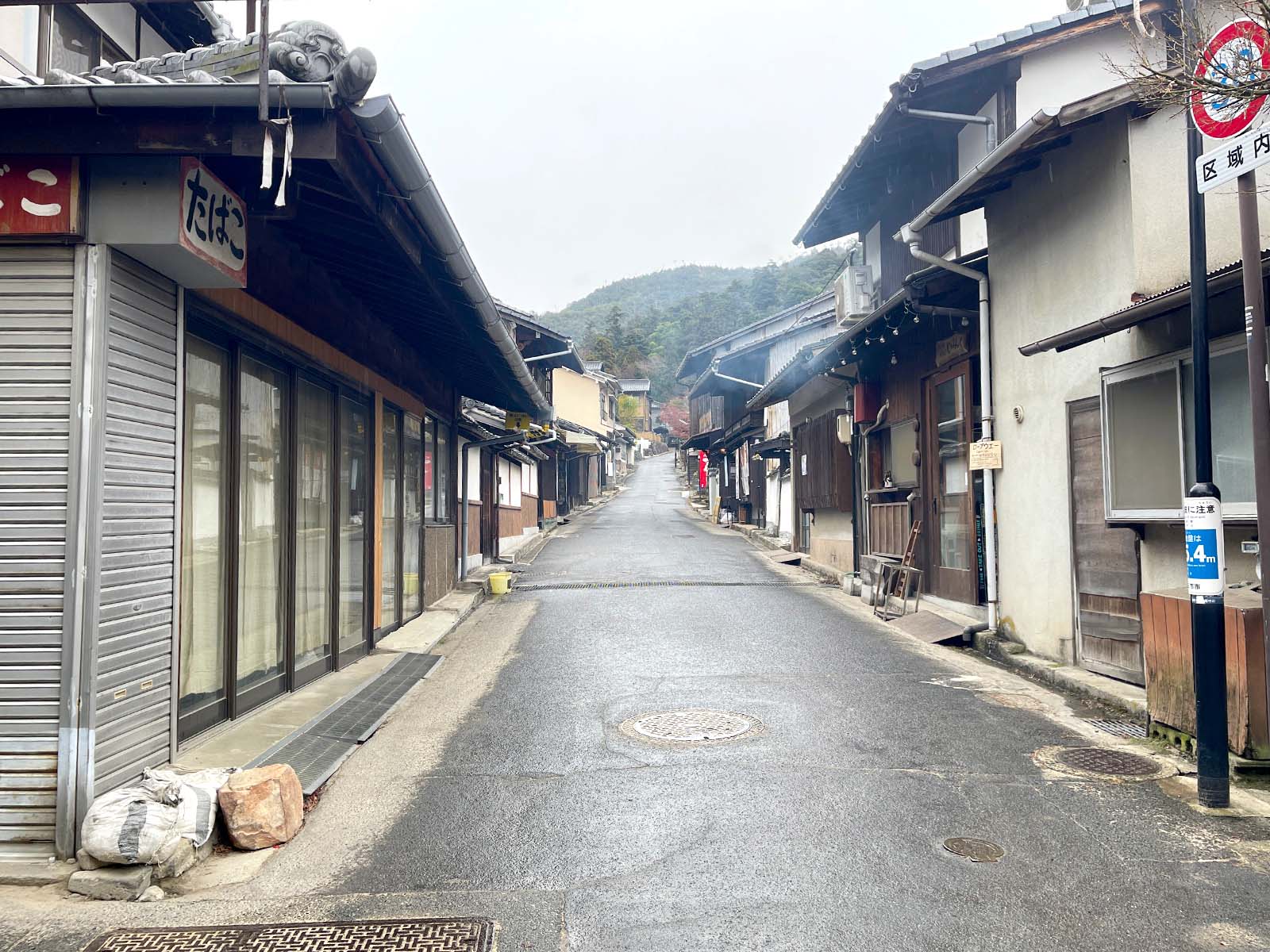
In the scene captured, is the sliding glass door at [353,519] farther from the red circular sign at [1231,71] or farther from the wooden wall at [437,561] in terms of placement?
the red circular sign at [1231,71]

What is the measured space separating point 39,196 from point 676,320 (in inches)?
3703

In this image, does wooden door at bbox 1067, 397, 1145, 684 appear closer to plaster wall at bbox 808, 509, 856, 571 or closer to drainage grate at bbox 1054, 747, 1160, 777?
drainage grate at bbox 1054, 747, 1160, 777

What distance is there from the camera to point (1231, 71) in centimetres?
400

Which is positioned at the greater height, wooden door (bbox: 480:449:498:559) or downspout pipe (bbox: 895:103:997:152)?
downspout pipe (bbox: 895:103:997:152)

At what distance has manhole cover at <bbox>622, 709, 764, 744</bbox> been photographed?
6.69 m

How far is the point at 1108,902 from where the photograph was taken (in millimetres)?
3930

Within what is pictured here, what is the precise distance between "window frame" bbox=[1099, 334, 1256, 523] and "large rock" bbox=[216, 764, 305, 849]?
6.26m

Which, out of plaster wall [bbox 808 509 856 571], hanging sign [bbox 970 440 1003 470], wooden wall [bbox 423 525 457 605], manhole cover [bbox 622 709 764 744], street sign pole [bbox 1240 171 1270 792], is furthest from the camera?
plaster wall [bbox 808 509 856 571]

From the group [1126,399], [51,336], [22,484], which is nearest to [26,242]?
[51,336]

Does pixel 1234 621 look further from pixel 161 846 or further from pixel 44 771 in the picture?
pixel 44 771

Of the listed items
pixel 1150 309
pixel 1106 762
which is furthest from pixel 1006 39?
pixel 1106 762

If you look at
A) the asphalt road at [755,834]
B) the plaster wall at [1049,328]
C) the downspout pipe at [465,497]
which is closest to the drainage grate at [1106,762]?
the asphalt road at [755,834]

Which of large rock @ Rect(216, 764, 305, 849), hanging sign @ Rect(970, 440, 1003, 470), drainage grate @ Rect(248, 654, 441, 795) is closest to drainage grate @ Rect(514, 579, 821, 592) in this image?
hanging sign @ Rect(970, 440, 1003, 470)

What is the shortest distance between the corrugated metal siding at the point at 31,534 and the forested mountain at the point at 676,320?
63.8 metres
